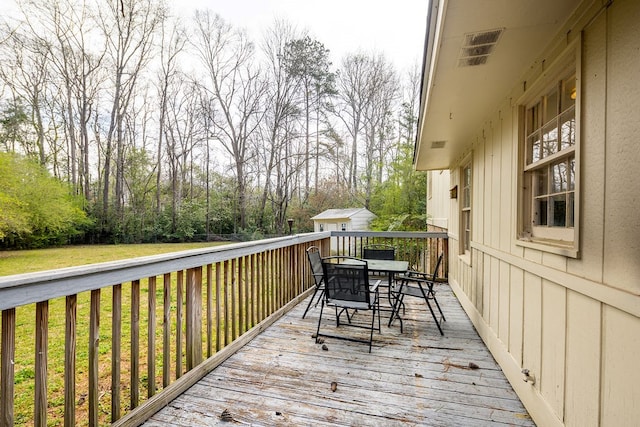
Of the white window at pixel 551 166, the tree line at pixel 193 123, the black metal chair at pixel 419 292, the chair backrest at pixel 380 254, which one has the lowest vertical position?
the black metal chair at pixel 419 292

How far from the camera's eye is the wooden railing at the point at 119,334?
1.29m

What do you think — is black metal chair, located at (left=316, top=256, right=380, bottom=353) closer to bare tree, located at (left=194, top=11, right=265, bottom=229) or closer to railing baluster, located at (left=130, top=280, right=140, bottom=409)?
railing baluster, located at (left=130, top=280, right=140, bottom=409)

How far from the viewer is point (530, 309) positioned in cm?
197

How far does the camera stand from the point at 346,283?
3016mm

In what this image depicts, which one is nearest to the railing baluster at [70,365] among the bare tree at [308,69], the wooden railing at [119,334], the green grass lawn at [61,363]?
the wooden railing at [119,334]

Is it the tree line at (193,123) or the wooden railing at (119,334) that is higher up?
the tree line at (193,123)

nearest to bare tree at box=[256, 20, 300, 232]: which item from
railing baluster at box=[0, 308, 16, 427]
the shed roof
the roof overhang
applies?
the shed roof

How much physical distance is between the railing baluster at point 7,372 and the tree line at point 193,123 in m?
14.6

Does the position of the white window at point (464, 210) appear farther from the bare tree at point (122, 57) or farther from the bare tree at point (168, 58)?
the bare tree at point (122, 57)

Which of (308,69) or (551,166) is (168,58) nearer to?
(308,69)

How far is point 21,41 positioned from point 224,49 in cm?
901

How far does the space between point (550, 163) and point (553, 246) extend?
0.57 meters

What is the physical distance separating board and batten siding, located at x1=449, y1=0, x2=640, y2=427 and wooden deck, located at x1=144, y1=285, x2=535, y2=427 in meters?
0.36

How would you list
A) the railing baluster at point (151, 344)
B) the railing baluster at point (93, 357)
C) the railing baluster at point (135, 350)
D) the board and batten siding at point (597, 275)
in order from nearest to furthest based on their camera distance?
the board and batten siding at point (597, 275), the railing baluster at point (93, 357), the railing baluster at point (135, 350), the railing baluster at point (151, 344)
